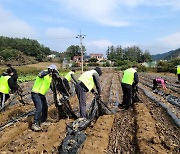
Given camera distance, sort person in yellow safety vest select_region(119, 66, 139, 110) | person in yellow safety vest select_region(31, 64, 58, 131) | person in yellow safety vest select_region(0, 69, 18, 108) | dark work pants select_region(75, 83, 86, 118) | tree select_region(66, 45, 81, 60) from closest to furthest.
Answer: person in yellow safety vest select_region(31, 64, 58, 131)
dark work pants select_region(75, 83, 86, 118)
person in yellow safety vest select_region(0, 69, 18, 108)
person in yellow safety vest select_region(119, 66, 139, 110)
tree select_region(66, 45, 81, 60)

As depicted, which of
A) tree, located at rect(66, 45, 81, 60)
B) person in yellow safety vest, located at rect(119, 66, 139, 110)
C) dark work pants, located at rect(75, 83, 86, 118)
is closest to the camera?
dark work pants, located at rect(75, 83, 86, 118)

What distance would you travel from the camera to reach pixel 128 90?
8.45m

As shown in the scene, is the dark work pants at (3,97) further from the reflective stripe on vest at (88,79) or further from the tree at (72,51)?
the tree at (72,51)

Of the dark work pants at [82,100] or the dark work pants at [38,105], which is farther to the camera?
the dark work pants at [82,100]

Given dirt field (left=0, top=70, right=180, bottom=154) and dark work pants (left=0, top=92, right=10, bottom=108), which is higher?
dark work pants (left=0, top=92, right=10, bottom=108)

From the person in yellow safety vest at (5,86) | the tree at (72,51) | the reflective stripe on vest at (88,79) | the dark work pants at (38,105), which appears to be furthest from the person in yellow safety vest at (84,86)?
the tree at (72,51)

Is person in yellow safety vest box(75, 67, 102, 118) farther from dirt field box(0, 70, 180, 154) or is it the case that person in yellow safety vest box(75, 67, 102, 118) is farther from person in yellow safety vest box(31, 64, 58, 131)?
person in yellow safety vest box(31, 64, 58, 131)

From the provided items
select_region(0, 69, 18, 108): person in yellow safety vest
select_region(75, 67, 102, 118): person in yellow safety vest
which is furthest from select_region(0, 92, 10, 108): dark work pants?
select_region(75, 67, 102, 118): person in yellow safety vest

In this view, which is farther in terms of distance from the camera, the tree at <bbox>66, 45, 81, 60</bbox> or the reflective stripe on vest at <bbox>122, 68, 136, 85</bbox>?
the tree at <bbox>66, 45, 81, 60</bbox>

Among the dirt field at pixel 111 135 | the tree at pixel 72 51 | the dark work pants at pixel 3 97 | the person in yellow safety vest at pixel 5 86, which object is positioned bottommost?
the dirt field at pixel 111 135

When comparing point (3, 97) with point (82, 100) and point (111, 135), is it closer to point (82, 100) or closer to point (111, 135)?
point (82, 100)

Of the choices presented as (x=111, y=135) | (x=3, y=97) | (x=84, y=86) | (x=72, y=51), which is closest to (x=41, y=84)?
(x=84, y=86)

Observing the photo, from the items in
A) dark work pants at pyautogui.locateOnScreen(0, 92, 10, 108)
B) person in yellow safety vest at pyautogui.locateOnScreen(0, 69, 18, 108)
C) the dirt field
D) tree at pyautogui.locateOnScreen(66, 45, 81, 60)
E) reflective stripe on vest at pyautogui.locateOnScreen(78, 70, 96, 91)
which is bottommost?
the dirt field

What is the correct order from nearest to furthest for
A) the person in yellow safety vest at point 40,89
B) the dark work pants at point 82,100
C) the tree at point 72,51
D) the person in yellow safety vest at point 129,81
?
the person in yellow safety vest at point 40,89 → the dark work pants at point 82,100 → the person in yellow safety vest at point 129,81 → the tree at point 72,51
